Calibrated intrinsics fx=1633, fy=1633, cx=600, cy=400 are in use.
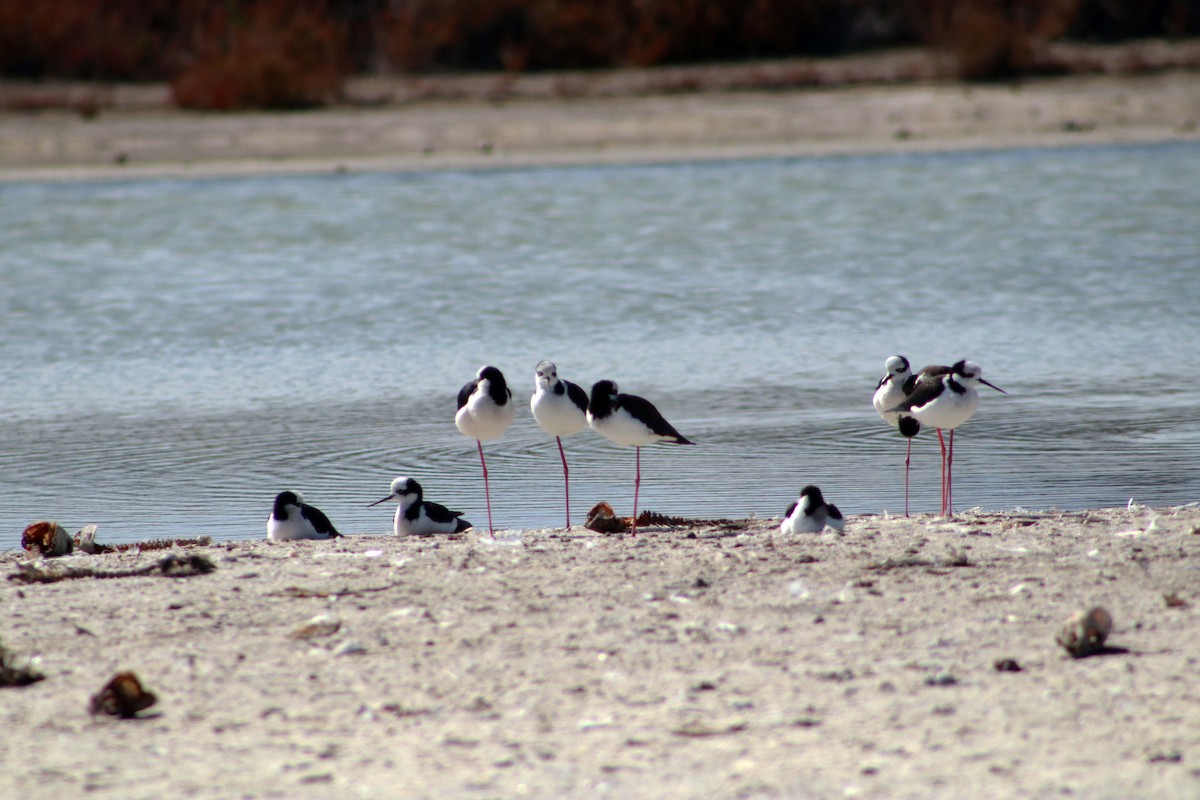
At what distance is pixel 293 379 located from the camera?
12.4m

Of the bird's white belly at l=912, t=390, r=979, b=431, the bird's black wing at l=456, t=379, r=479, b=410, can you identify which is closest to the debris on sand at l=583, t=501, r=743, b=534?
the bird's black wing at l=456, t=379, r=479, b=410

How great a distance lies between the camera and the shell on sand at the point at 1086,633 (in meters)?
5.16

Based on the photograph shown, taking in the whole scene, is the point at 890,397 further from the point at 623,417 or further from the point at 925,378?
the point at 623,417

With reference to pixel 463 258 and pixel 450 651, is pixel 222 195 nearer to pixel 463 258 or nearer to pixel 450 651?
pixel 463 258

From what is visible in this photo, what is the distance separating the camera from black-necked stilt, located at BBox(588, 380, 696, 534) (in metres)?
7.88

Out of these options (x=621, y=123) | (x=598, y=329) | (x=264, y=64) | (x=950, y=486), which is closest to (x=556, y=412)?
(x=950, y=486)

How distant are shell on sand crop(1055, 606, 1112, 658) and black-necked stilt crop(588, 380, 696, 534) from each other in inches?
117

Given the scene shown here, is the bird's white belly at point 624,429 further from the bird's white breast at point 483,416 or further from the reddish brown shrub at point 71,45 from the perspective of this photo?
the reddish brown shrub at point 71,45

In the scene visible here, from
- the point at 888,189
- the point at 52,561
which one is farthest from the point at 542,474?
the point at 888,189

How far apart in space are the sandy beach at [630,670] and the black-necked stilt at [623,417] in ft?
3.02

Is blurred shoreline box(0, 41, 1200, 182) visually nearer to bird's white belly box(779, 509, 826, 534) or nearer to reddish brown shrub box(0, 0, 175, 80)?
reddish brown shrub box(0, 0, 175, 80)

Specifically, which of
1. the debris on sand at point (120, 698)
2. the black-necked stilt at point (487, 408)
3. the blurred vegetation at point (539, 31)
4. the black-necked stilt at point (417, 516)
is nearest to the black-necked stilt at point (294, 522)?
the black-necked stilt at point (417, 516)

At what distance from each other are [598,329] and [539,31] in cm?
2328

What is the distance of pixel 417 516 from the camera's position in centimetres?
770
